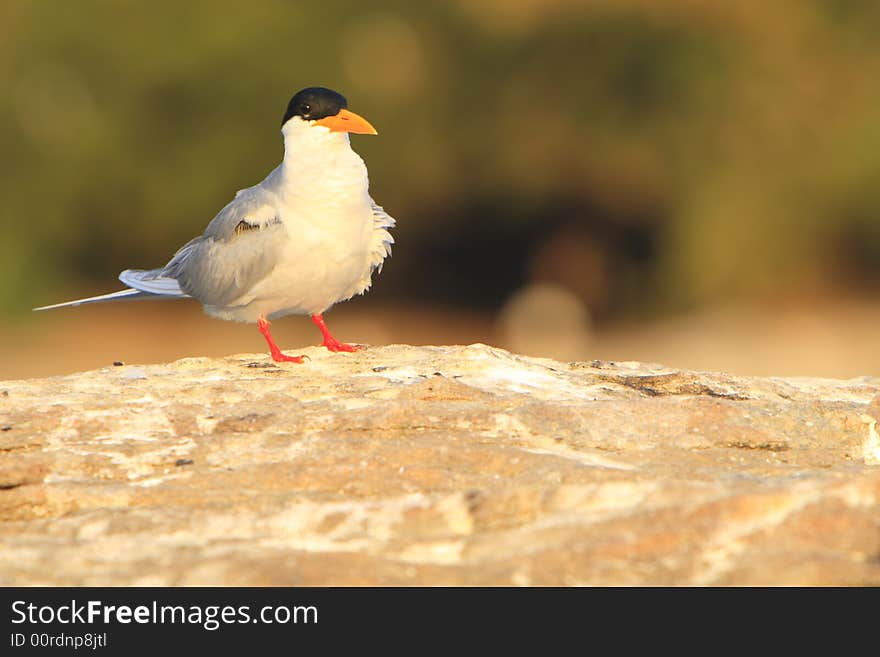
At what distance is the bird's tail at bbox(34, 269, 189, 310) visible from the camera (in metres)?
6.19

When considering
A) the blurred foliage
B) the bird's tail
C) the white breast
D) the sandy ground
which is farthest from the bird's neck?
the blurred foliage

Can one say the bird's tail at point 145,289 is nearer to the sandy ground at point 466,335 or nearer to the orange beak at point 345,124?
the orange beak at point 345,124

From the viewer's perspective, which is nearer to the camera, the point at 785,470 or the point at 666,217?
the point at 785,470

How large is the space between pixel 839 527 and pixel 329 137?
3067mm

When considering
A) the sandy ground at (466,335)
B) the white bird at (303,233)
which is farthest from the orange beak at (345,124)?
the sandy ground at (466,335)

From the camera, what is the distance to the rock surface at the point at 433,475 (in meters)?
3.16

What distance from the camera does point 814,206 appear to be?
11.6 metres

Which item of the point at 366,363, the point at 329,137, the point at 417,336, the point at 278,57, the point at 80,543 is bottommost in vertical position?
the point at 80,543

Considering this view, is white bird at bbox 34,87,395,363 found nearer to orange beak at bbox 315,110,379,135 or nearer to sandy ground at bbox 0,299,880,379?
orange beak at bbox 315,110,379,135

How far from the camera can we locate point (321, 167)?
18.1 ft

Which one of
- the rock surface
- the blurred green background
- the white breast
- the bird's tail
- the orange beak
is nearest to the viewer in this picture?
the rock surface

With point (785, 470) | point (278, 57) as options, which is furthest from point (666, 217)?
point (785, 470)
